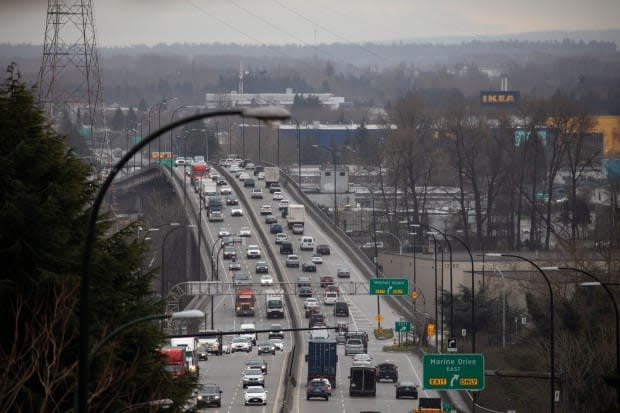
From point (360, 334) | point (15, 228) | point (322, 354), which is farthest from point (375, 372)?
point (15, 228)

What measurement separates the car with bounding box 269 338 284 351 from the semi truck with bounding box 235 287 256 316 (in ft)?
23.8

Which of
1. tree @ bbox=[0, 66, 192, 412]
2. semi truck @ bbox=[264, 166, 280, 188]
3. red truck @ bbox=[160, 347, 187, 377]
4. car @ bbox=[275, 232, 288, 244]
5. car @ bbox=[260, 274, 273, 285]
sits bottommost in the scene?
car @ bbox=[260, 274, 273, 285]

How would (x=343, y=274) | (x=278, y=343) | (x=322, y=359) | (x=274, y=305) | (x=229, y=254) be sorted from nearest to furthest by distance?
(x=322, y=359) < (x=278, y=343) < (x=274, y=305) < (x=343, y=274) < (x=229, y=254)

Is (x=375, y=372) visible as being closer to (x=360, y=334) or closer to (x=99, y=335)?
(x=360, y=334)

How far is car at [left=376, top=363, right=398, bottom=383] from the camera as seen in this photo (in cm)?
5397

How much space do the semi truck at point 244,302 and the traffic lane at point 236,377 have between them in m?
10.1

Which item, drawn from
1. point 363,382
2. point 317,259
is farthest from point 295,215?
point 363,382

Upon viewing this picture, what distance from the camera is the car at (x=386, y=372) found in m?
54.0

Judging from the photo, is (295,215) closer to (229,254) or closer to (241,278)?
(229,254)

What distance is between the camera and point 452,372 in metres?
41.2

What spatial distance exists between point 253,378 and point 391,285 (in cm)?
1598

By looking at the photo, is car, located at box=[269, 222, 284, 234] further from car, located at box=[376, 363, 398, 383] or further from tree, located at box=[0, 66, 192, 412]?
tree, located at box=[0, 66, 192, 412]

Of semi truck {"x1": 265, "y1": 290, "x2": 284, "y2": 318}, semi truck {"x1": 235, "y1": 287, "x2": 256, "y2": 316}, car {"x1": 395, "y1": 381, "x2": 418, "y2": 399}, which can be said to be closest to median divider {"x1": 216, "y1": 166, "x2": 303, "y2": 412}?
semi truck {"x1": 265, "y1": 290, "x2": 284, "y2": 318}

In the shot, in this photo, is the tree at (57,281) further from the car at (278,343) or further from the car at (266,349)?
the car at (278,343)
